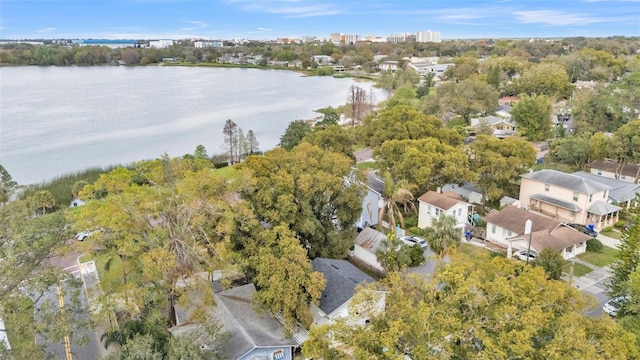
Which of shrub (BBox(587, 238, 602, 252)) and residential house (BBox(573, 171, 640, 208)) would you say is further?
residential house (BBox(573, 171, 640, 208))

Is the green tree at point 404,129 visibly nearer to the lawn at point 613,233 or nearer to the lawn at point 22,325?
the lawn at point 613,233

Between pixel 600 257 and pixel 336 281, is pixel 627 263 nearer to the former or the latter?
pixel 600 257

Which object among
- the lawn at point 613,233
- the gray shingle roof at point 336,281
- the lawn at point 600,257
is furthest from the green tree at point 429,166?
the gray shingle roof at point 336,281

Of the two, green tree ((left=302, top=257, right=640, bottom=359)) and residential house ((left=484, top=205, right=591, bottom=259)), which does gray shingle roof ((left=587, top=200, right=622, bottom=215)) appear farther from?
green tree ((left=302, top=257, right=640, bottom=359))

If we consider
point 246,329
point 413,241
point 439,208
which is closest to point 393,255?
→ point 413,241

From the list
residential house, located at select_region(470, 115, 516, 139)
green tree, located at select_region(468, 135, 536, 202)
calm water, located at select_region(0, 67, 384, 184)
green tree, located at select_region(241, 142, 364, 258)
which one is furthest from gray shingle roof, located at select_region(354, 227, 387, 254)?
residential house, located at select_region(470, 115, 516, 139)

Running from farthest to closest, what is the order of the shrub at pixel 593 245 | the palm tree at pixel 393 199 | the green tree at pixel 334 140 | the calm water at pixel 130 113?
the calm water at pixel 130 113 → the green tree at pixel 334 140 → the palm tree at pixel 393 199 → the shrub at pixel 593 245

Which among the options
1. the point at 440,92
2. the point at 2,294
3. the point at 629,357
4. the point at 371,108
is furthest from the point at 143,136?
the point at 629,357
